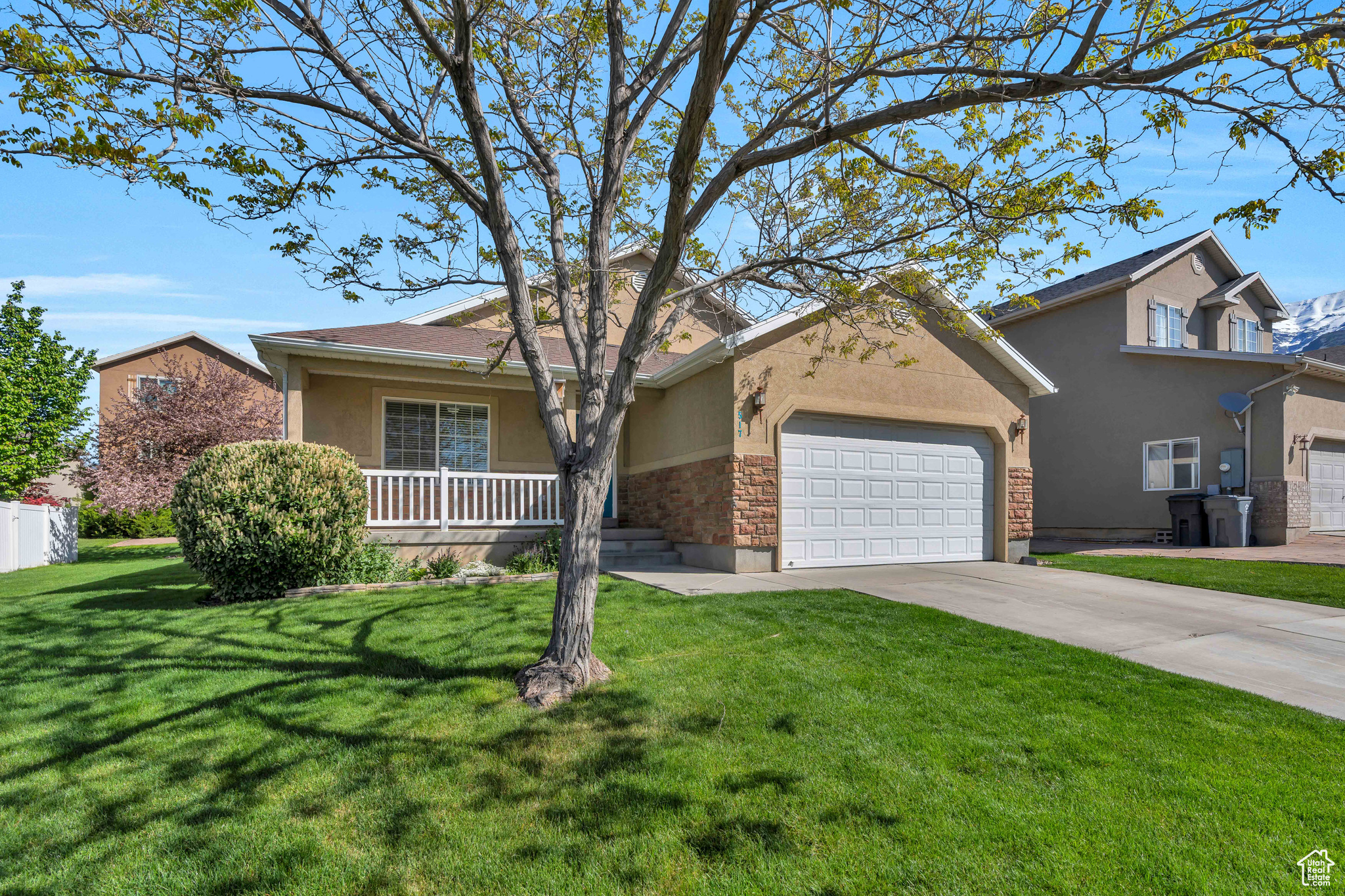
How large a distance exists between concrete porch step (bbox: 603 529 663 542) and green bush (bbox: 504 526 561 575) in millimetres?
847

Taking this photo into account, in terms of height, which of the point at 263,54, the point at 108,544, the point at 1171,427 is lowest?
the point at 108,544

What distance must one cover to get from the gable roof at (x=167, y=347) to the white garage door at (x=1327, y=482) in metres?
29.3

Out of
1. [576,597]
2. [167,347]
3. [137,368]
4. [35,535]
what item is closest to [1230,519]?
[576,597]

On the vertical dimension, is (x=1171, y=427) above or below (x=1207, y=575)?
above

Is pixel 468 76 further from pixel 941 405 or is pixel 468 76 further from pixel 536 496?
pixel 941 405

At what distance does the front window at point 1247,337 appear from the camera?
61.5 feet

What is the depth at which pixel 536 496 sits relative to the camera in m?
11.7

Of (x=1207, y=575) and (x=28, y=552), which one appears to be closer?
(x=1207, y=575)

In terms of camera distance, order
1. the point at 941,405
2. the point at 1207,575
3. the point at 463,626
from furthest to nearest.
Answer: the point at 941,405 < the point at 1207,575 < the point at 463,626

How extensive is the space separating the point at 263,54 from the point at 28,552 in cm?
1362

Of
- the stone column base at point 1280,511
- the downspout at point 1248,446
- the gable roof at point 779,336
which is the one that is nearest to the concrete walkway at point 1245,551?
the stone column base at point 1280,511

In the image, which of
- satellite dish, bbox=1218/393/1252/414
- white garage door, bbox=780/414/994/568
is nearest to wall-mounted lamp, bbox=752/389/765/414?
white garage door, bbox=780/414/994/568

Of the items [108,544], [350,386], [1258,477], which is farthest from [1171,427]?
[108,544]

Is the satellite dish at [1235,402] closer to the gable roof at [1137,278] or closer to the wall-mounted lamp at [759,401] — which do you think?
the gable roof at [1137,278]
